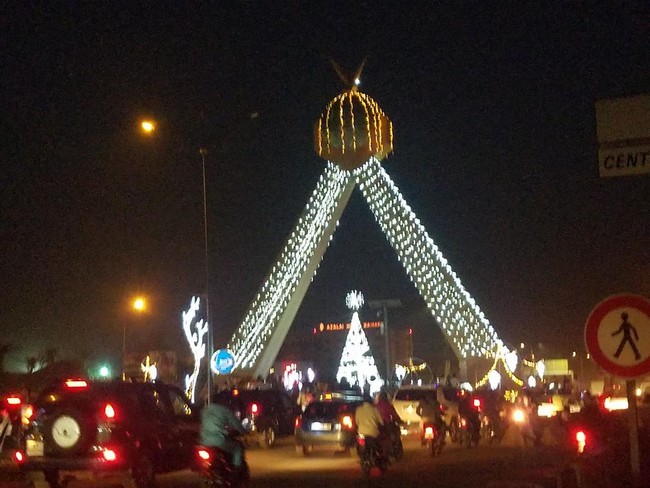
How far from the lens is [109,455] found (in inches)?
524

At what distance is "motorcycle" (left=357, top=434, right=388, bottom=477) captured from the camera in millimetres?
17891

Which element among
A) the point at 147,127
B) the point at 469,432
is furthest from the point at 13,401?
the point at 469,432

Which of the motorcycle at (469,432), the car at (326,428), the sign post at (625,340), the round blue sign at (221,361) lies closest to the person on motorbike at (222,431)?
the sign post at (625,340)

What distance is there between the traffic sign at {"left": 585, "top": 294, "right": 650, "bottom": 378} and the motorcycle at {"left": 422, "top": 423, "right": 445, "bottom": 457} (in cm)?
1513

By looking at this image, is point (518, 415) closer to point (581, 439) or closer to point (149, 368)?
point (581, 439)

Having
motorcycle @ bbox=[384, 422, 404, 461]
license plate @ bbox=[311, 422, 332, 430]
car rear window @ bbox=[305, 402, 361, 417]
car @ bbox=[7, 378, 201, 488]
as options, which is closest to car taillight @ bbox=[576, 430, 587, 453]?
motorcycle @ bbox=[384, 422, 404, 461]

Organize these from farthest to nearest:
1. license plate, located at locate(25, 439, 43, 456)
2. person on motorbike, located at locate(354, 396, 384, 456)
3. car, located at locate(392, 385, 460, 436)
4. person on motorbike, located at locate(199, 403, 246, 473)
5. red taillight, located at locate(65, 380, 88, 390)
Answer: car, located at locate(392, 385, 460, 436)
person on motorbike, located at locate(354, 396, 384, 456)
red taillight, located at locate(65, 380, 88, 390)
license plate, located at locate(25, 439, 43, 456)
person on motorbike, located at locate(199, 403, 246, 473)

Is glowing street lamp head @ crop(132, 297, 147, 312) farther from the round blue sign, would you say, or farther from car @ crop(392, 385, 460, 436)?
car @ crop(392, 385, 460, 436)

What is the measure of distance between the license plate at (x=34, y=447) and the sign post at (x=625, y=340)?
827cm

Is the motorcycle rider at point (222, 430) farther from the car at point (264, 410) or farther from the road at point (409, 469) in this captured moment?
the car at point (264, 410)

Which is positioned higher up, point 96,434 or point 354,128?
point 354,128

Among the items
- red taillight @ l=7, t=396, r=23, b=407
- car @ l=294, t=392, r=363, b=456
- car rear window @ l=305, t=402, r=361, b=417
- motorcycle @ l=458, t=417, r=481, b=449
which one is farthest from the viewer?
motorcycle @ l=458, t=417, r=481, b=449

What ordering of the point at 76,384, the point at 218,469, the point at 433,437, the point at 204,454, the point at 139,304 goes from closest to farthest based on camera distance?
the point at 218,469
the point at 204,454
the point at 76,384
the point at 433,437
the point at 139,304

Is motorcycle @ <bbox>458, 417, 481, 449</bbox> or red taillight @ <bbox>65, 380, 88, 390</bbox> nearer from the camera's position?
red taillight @ <bbox>65, 380, 88, 390</bbox>
